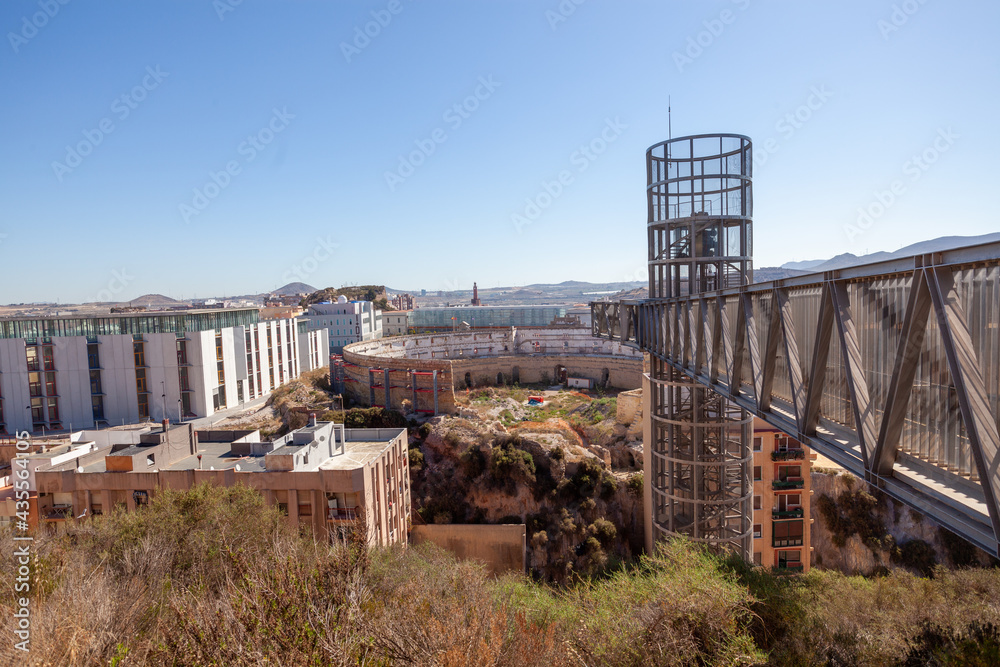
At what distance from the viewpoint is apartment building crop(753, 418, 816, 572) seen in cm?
2052

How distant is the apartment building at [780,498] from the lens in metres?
20.5

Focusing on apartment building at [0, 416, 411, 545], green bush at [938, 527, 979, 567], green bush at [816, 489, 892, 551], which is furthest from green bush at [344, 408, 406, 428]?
green bush at [938, 527, 979, 567]

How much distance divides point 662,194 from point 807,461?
14.7 m

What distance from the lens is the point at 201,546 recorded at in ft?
35.9

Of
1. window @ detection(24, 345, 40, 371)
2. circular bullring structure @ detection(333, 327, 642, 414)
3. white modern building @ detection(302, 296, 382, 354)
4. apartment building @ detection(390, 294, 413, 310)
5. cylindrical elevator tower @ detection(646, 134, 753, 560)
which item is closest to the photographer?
cylindrical elevator tower @ detection(646, 134, 753, 560)

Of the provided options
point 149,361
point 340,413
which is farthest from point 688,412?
point 149,361

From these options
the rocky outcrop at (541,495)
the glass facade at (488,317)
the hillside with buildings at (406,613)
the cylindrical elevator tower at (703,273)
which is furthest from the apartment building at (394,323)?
the cylindrical elevator tower at (703,273)

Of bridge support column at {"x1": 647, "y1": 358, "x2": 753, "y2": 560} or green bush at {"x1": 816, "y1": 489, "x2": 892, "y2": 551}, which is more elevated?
bridge support column at {"x1": 647, "y1": 358, "x2": 753, "y2": 560}

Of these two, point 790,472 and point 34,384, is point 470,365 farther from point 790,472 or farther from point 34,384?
point 34,384

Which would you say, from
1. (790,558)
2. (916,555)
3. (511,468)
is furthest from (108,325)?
(916,555)

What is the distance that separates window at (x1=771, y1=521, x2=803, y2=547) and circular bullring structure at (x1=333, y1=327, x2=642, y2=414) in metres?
13.4

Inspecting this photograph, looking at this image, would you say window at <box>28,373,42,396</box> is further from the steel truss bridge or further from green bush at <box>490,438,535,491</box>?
the steel truss bridge

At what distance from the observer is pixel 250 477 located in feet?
53.8

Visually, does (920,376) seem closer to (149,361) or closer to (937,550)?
(937,550)
